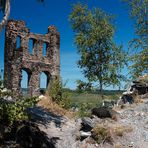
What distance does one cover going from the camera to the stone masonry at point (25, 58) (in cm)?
3431

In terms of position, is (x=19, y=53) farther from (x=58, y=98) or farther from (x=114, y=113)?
(x=114, y=113)

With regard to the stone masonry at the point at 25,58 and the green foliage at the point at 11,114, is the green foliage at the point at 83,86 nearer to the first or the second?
the stone masonry at the point at 25,58

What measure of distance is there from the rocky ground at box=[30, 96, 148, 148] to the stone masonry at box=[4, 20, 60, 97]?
1901cm

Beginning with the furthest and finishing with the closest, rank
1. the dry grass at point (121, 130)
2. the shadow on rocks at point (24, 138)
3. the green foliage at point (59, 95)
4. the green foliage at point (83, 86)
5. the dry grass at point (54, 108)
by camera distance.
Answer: the green foliage at point (83, 86) → the green foliage at point (59, 95) → the dry grass at point (54, 108) → the dry grass at point (121, 130) → the shadow on rocks at point (24, 138)

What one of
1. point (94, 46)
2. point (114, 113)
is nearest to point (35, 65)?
point (94, 46)

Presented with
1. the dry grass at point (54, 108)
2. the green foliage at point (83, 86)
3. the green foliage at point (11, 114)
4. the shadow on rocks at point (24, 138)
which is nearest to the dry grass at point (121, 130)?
the shadow on rocks at point (24, 138)

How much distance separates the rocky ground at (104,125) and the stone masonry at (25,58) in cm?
1901

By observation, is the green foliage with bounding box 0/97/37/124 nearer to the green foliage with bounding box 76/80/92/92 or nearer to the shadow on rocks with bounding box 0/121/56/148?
the shadow on rocks with bounding box 0/121/56/148

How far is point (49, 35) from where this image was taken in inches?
1518

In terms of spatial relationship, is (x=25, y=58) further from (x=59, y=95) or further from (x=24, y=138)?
(x=24, y=138)

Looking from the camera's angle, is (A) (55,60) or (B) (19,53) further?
(A) (55,60)

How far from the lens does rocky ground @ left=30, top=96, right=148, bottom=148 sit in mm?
11781

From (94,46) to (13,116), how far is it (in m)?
20.3

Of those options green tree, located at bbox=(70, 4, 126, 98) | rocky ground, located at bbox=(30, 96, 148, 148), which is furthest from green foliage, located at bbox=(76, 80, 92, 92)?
rocky ground, located at bbox=(30, 96, 148, 148)
